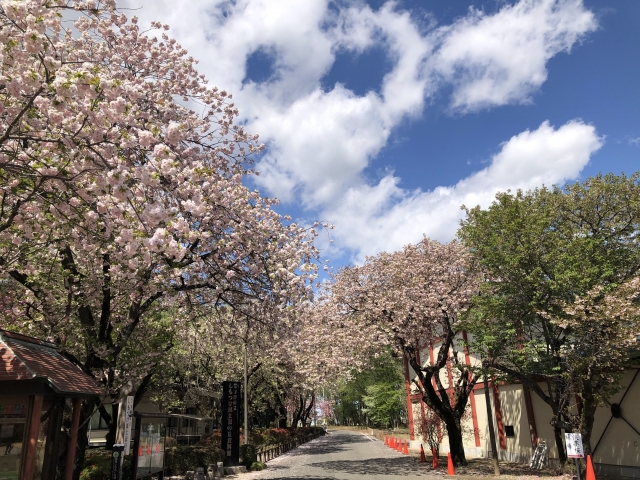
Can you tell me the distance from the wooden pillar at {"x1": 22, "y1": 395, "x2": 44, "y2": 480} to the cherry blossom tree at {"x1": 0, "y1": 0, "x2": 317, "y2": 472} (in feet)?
9.08

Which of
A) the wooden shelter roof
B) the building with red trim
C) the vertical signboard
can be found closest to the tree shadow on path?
the building with red trim

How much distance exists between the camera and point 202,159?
11.6m

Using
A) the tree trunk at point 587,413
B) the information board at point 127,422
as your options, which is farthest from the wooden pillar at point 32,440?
the tree trunk at point 587,413

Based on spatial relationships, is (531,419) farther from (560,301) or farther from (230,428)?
(230,428)

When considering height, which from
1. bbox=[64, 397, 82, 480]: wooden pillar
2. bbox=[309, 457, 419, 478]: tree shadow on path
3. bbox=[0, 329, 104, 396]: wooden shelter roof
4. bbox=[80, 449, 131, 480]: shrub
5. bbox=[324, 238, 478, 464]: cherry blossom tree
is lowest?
bbox=[309, 457, 419, 478]: tree shadow on path

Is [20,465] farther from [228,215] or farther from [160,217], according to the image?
[228,215]

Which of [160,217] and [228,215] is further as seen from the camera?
[228,215]

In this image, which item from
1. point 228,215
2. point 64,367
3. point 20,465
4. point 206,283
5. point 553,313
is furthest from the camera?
point 553,313

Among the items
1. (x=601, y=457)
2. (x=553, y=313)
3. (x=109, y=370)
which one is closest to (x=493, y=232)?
(x=553, y=313)

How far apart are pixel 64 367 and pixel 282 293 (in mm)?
4918

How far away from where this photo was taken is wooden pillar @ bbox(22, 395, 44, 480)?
686 cm

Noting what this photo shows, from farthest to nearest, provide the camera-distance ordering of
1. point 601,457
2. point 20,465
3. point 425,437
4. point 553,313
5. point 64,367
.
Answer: point 425,437 → point 601,457 → point 553,313 → point 64,367 → point 20,465

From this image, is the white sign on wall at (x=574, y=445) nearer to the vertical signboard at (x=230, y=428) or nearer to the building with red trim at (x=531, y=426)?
the building with red trim at (x=531, y=426)

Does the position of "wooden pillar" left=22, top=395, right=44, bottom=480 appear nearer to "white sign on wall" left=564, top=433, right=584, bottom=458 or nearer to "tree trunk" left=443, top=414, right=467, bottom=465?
"white sign on wall" left=564, top=433, right=584, bottom=458
